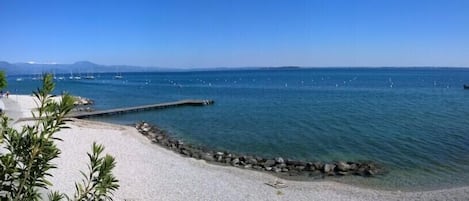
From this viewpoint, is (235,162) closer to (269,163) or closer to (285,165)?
(269,163)

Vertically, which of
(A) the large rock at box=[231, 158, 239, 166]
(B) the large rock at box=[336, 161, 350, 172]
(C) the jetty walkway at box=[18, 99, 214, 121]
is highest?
(C) the jetty walkway at box=[18, 99, 214, 121]

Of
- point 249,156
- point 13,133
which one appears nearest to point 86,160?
point 249,156

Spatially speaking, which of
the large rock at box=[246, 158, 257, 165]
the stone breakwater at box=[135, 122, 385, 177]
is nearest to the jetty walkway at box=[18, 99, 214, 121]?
the stone breakwater at box=[135, 122, 385, 177]

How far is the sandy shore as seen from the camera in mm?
16172

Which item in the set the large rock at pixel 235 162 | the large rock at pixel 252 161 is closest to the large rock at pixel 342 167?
A: the large rock at pixel 252 161

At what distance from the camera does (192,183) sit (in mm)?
17766

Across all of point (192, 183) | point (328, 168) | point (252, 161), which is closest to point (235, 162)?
point (252, 161)

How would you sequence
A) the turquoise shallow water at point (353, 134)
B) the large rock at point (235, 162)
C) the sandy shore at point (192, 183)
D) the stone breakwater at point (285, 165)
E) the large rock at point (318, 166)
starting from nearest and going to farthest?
1. the sandy shore at point (192, 183)
2. the stone breakwater at point (285, 165)
3. the turquoise shallow water at point (353, 134)
4. the large rock at point (318, 166)
5. the large rock at point (235, 162)

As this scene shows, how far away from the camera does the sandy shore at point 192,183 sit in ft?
53.1

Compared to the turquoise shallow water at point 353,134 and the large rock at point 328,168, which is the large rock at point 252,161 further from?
the large rock at point 328,168

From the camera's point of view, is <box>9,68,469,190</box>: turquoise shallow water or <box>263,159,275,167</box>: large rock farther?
<box>263,159,275,167</box>: large rock

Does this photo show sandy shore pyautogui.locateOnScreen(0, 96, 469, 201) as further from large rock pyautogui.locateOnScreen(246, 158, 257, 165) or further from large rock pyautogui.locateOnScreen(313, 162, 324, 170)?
large rock pyautogui.locateOnScreen(313, 162, 324, 170)

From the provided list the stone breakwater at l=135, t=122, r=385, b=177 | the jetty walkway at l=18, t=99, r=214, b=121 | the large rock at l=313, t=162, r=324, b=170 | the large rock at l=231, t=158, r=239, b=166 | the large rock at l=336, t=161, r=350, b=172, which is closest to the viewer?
the stone breakwater at l=135, t=122, r=385, b=177

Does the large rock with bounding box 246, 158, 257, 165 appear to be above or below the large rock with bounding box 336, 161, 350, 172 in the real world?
below
